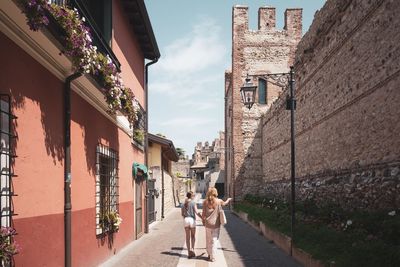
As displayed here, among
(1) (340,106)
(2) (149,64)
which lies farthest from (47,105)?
(2) (149,64)

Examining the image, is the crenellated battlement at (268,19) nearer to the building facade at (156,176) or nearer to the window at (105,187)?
the building facade at (156,176)

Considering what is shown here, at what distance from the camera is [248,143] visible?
31.6 m

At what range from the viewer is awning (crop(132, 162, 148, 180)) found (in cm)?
1307

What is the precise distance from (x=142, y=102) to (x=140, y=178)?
9.00 feet

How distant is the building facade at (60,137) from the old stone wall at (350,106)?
5.72 metres

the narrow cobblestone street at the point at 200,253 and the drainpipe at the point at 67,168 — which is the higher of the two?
the drainpipe at the point at 67,168

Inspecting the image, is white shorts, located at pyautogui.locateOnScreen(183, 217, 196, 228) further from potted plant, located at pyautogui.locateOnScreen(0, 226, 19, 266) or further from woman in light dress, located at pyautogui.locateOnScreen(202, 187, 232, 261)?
potted plant, located at pyautogui.locateOnScreen(0, 226, 19, 266)

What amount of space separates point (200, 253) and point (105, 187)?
283 centimetres

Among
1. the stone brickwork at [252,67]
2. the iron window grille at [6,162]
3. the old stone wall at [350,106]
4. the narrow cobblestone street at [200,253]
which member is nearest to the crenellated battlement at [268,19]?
the stone brickwork at [252,67]

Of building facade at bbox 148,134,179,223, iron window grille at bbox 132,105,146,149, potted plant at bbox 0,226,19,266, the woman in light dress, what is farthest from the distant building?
potted plant at bbox 0,226,19,266

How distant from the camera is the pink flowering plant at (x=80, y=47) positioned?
14.7 ft

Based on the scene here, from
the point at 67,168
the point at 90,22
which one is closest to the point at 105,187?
the point at 67,168

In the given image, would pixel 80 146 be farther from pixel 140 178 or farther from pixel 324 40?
pixel 324 40

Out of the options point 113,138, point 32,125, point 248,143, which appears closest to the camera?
point 32,125
